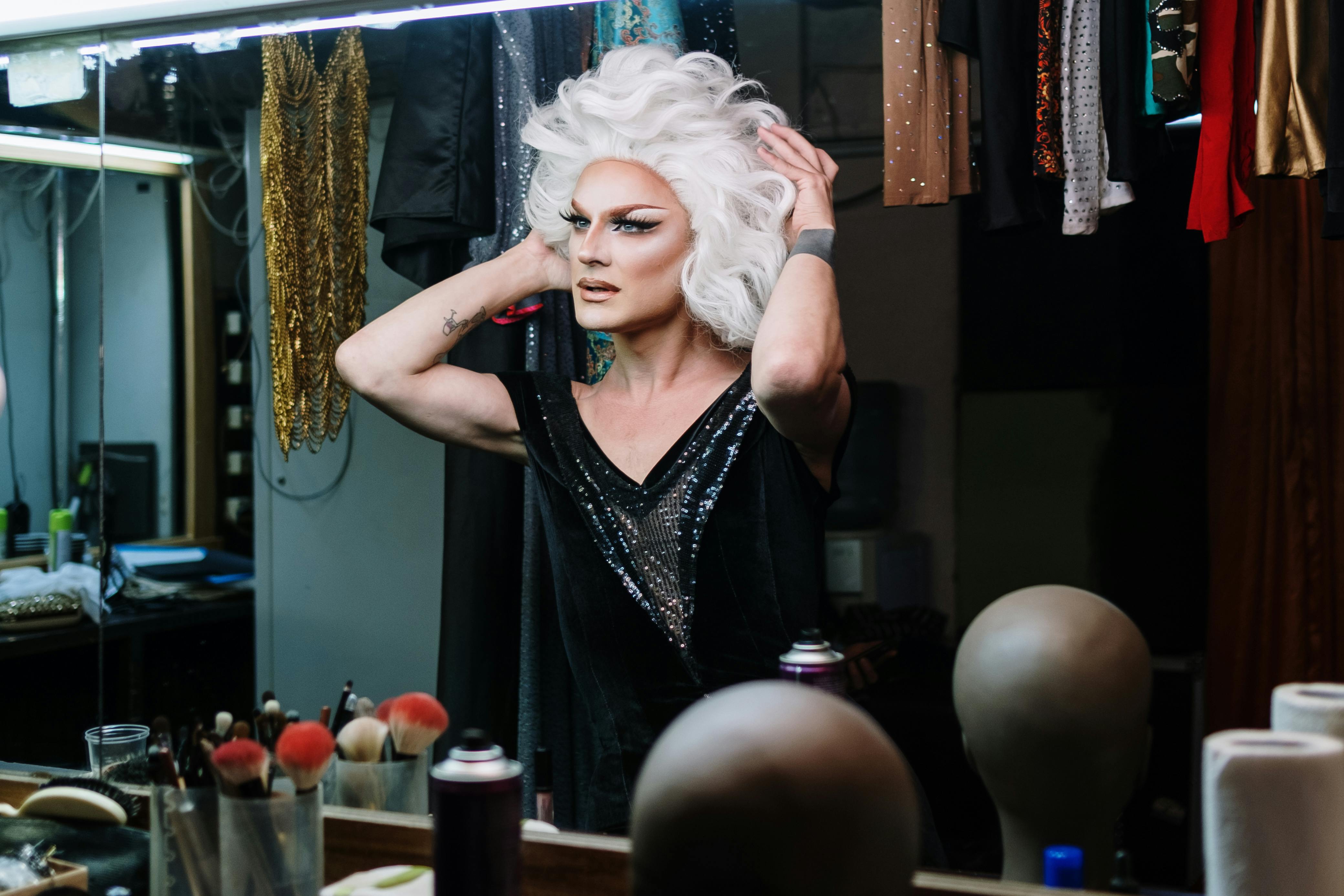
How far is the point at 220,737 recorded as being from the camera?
3.35 feet

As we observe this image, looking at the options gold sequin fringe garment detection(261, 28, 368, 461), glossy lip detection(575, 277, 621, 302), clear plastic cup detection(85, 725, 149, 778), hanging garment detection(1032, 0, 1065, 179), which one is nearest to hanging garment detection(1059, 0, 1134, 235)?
hanging garment detection(1032, 0, 1065, 179)

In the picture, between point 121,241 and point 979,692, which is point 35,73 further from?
point 979,692

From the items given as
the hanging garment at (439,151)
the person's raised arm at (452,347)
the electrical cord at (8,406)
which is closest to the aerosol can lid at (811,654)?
the person's raised arm at (452,347)

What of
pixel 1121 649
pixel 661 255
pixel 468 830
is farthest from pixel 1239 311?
Result: pixel 468 830

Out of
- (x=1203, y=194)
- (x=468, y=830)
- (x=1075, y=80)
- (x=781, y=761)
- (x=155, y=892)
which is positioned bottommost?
(x=155, y=892)

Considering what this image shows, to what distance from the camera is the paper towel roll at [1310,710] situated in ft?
2.81

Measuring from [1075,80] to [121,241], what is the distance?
4.37 feet

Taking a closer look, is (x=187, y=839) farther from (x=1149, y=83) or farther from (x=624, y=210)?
Answer: (x=1149, y=83)

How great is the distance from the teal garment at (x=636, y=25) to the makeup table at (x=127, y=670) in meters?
0.91

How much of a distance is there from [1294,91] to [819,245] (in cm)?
53

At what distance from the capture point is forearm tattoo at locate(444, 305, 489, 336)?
1.42m

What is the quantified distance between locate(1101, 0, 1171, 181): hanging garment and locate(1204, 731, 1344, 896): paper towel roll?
0.67m

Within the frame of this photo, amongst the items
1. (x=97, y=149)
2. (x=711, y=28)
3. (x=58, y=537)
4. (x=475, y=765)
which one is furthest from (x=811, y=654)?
(x=97, y=149)

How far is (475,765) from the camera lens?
88 centimetres
